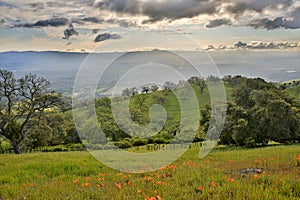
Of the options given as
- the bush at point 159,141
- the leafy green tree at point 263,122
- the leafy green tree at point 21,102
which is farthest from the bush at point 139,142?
the leafy green tree at point 21,102

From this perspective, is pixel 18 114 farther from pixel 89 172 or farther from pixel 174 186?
pixel 174 186

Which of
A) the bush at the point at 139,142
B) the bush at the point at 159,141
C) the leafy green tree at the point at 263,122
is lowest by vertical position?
the bush at the point at 139,142

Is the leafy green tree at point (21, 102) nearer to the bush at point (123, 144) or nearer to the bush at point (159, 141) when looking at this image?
the bush at point (123, 144)

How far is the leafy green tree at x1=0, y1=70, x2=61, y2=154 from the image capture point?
41.3 meters

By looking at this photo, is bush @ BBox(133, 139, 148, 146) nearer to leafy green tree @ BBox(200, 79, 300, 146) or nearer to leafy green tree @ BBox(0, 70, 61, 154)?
leafy green tree @ BBox(200, 79, 300, 146)

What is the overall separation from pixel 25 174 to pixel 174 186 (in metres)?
9.16

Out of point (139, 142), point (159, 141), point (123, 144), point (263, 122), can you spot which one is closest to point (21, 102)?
point (123, 144)

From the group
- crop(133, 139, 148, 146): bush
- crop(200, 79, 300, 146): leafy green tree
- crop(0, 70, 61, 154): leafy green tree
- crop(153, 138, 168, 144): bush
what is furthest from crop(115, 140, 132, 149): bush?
crop(200, 79, 300, 146): leafy green tree

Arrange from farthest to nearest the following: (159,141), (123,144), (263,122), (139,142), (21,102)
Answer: (139,142) → (159,141) → (123,144) → (263,122) → (21,102)

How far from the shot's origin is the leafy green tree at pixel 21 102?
1625 inches

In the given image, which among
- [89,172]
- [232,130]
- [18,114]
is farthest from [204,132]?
[89,172]

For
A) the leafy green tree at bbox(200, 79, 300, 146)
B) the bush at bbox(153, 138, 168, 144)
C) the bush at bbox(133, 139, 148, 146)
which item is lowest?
the bush at bbox(133, 139, 148, 146)

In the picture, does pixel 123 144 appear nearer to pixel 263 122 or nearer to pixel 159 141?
pixel 159 141

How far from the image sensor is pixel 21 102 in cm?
4366
